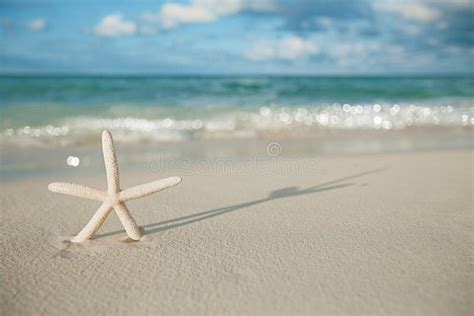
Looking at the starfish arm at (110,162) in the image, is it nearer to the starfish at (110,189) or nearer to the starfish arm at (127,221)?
the starfish at (110,189)

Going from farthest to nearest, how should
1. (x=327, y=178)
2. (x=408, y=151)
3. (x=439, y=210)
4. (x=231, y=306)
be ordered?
(x=408, y=151)
(x=327, y=178)
(x=439, y=210)
(x=231, y=306)

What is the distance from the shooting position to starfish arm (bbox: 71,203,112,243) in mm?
2770

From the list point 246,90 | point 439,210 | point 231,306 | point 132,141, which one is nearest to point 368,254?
point 231,306

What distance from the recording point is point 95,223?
2820mm

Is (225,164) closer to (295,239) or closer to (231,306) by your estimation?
(295,239)

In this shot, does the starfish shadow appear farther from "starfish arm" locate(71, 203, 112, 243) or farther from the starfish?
the starfish

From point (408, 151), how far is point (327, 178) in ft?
9.14

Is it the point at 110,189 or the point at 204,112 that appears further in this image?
the point at 204,112

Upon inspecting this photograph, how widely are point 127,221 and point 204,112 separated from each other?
9.46m

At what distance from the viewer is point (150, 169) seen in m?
5.48

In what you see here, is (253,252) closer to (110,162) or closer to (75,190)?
(110,162)

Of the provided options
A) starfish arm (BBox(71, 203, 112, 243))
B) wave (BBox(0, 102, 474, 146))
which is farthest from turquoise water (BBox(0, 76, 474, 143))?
starfish arm (BBox(71, 203, 112, 243))

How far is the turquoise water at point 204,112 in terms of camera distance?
9.83 meters

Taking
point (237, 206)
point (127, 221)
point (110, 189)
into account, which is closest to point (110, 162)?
point (110, 189)
